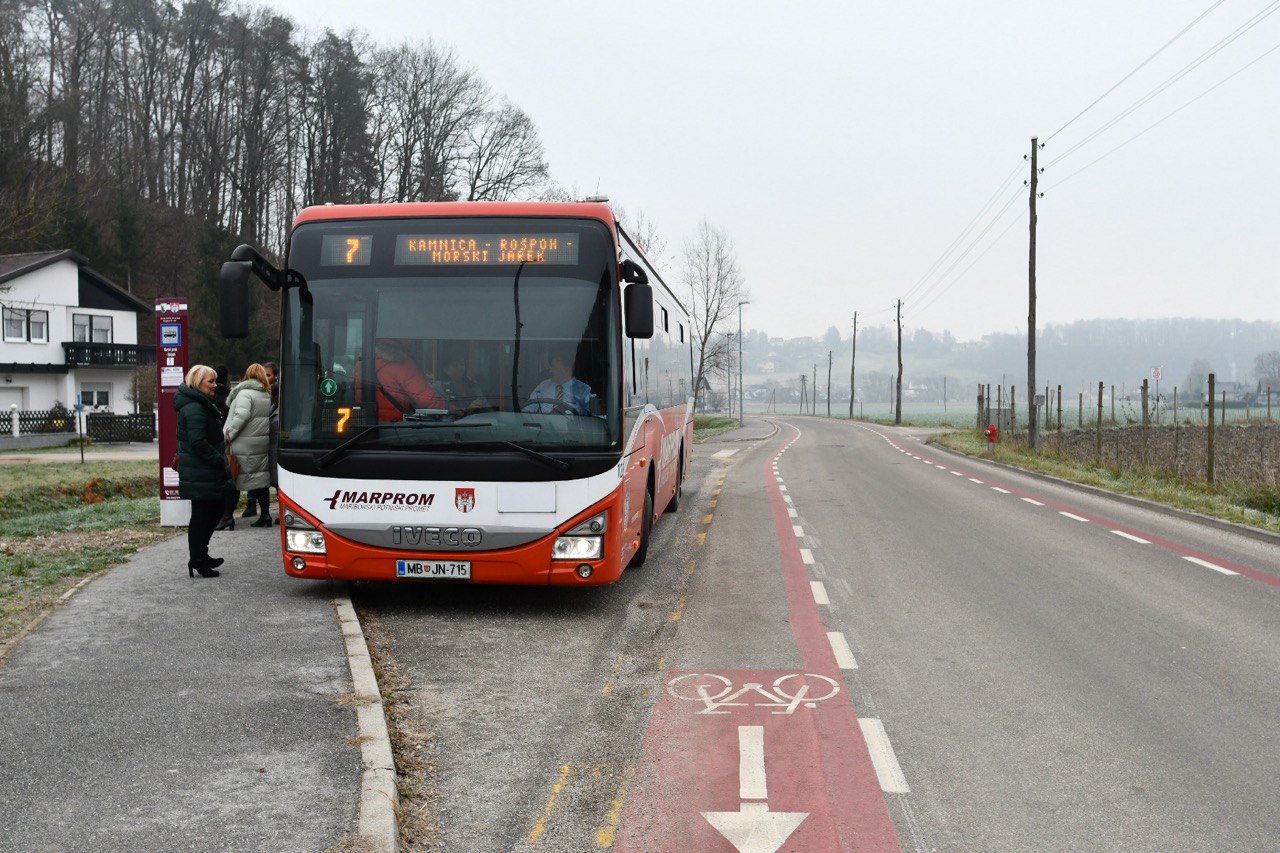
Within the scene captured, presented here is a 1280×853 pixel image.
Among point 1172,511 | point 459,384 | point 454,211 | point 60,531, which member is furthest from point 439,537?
point 1172,511

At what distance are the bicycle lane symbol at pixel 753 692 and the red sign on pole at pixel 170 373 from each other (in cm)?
850

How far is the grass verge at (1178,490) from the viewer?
602 inches

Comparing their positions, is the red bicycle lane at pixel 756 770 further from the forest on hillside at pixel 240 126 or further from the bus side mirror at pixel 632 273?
the forest on hillside at pixel 240 126

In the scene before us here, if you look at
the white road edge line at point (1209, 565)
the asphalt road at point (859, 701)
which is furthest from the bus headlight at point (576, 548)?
the white road edge line at point (1209, 565)

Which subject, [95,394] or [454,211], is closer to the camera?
[454,211]

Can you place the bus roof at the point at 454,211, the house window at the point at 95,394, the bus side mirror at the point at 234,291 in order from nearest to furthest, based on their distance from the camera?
the bus side mirror at the point at 234,291 → the bus roof at the point at 454,211 → the house window at the point at 95,394

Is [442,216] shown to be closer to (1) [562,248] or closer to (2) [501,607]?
Result: (1) [562,248]

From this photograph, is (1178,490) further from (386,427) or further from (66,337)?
(66,337)

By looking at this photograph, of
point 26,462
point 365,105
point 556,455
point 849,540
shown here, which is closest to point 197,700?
point 556,455

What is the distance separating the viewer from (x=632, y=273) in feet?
28.5

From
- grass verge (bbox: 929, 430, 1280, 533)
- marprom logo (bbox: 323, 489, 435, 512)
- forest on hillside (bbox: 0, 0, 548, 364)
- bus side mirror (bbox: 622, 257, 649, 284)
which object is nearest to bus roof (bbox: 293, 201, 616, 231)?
bus side mirror (bbox: 622, 257, 649, 284)

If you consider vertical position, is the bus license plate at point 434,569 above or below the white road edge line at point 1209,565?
above

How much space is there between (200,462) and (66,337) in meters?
50.3

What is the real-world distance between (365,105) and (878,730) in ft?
172
